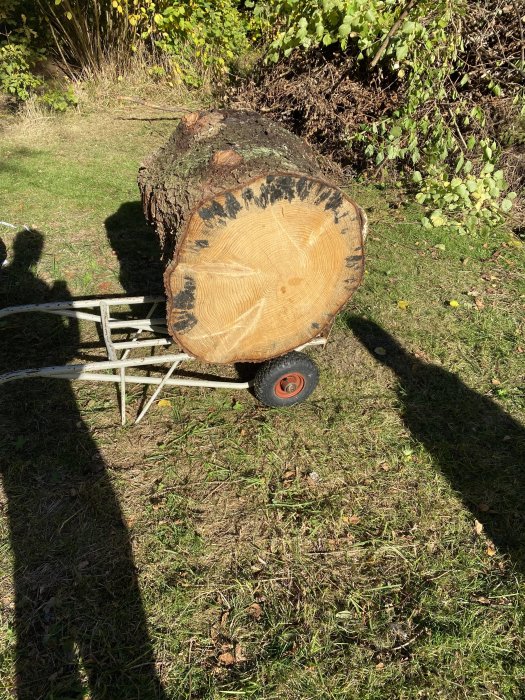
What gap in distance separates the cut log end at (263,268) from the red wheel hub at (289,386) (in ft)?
1.02

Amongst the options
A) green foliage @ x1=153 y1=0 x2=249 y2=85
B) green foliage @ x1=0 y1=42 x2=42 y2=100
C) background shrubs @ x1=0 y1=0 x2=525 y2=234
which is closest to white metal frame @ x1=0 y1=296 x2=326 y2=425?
background shrubs @ x1=0 y1=0 x2=525 y2=234

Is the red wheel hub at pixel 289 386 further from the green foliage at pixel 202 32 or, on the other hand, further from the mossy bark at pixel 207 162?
the green foliage at pixel 202 32

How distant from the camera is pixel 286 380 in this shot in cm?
343

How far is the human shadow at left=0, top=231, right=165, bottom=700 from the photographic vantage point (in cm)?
221

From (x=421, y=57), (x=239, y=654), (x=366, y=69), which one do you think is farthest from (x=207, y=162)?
(x=366, y=69)

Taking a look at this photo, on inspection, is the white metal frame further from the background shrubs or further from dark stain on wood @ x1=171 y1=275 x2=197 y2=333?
the background shrubs

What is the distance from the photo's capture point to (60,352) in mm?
4020

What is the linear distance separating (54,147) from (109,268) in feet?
13.2

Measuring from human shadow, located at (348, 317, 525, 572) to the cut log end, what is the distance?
3.96ft

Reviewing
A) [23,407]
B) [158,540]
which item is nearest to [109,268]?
[23,407]

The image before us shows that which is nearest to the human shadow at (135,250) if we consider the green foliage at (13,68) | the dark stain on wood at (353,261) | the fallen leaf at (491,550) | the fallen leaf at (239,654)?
the dark stain on wood at (353,261)

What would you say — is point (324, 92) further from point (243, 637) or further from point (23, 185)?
point (243, 637)

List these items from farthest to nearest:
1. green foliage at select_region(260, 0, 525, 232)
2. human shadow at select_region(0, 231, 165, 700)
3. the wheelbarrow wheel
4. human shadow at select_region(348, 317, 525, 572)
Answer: green foliage at select_region(260, 0, 525, 232)
the wheelbarrow wheel
human shadow at select_region(348, 317, 525, 572)
human shadow at select_region(0, 231, 165, 700)

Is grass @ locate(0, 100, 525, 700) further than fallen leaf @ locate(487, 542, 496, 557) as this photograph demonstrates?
No
